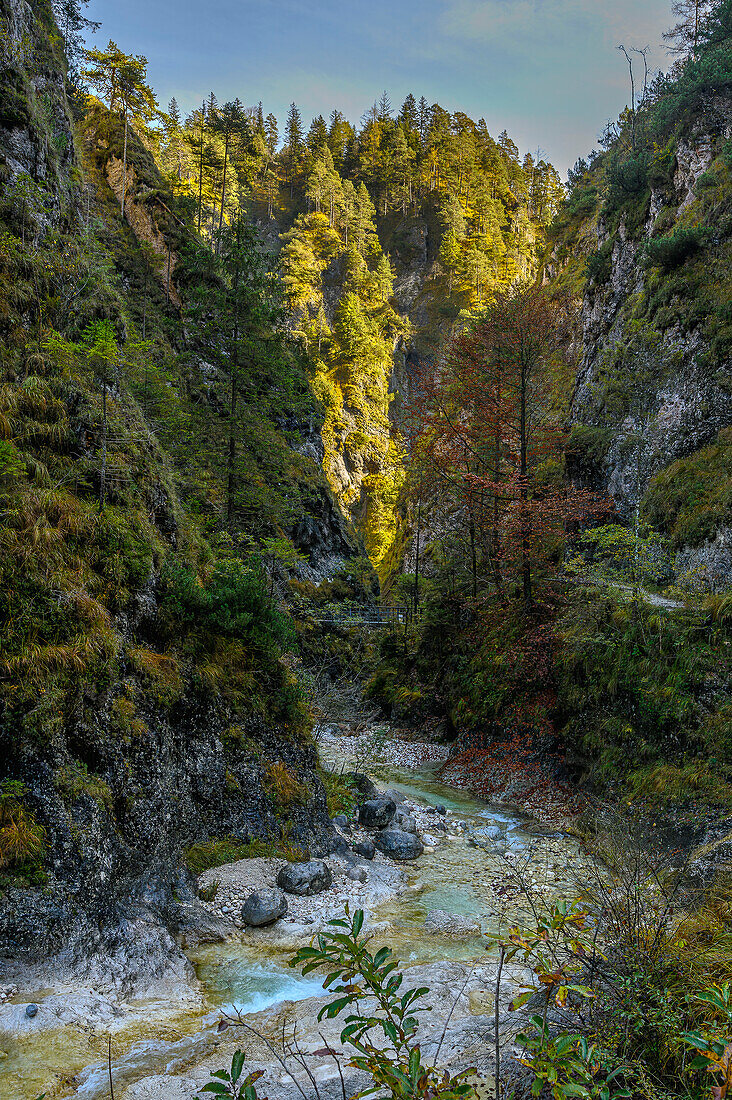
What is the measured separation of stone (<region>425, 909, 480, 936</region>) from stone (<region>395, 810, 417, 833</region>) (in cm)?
266

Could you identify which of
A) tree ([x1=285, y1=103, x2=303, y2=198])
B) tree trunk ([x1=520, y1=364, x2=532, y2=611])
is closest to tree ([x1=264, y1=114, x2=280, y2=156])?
tree ([x1=285, y1=103, x2=303, y2=198])

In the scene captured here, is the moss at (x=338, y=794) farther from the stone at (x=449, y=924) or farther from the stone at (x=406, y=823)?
the stone at (x=449, y=924)

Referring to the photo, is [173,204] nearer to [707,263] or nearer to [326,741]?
[707,263]

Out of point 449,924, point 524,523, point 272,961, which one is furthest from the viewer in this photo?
point 524,523

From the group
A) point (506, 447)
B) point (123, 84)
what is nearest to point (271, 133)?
point (123, 84)

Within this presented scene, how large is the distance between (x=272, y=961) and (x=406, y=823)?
186 inches

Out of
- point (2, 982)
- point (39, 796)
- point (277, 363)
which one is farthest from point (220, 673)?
point (277, 363)

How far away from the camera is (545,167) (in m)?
66.7

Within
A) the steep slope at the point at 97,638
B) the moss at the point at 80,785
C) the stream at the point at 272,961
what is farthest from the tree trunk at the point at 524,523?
the moss at the point at 80,785

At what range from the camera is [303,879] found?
711 centimetres

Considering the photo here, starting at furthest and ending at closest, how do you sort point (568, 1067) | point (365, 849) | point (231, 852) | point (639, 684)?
1. point (639, 684)
2. point (365, 849)
3. point (231, 852)
4. point (568, 1067)

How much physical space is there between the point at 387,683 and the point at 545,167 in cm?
7173

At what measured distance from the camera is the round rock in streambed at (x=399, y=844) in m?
8.95

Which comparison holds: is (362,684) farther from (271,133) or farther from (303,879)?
(271,133)
